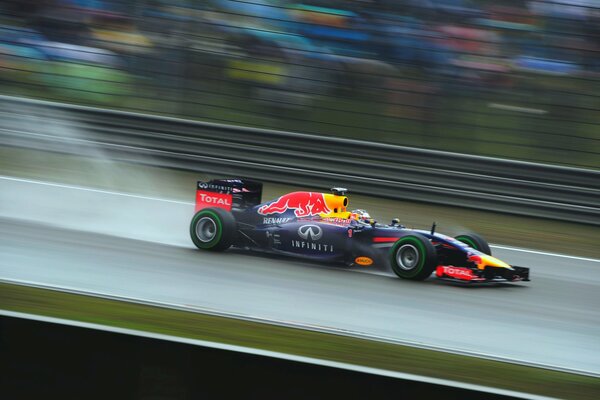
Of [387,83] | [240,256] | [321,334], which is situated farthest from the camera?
[387,83]

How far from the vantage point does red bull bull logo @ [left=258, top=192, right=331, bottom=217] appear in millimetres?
8133

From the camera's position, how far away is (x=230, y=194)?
8.67m

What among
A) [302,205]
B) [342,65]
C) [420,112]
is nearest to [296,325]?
[302,205]

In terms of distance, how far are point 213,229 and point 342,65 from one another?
5650 millimetres

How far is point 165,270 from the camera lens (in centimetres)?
759

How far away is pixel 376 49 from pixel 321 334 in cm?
821

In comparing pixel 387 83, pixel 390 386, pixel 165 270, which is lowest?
pixel 165 270

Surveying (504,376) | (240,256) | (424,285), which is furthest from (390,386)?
(240,256)

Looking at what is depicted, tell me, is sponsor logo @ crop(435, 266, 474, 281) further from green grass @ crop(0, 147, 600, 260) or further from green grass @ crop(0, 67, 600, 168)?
green grass @ crop(0, 67, 600, 168)

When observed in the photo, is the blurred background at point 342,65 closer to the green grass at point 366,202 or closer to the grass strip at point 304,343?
the green grass at point 366,202

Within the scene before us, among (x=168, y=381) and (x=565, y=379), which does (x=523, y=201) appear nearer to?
(x=565, y=379)

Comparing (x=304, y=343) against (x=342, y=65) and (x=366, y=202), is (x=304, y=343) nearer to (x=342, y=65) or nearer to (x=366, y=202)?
(x=366, y=202)

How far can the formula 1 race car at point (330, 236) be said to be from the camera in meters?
7.59

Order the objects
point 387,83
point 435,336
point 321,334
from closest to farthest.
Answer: point 321,334 → point 435,336 → point 387,83
